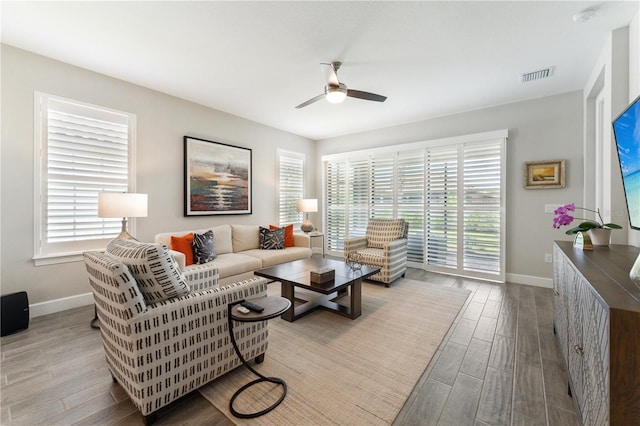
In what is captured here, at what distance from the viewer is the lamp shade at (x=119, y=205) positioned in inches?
104

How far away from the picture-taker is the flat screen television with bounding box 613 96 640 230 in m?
1.51

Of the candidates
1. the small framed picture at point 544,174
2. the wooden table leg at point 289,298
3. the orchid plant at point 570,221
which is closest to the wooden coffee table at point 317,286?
the wooden table leg at point 289,298

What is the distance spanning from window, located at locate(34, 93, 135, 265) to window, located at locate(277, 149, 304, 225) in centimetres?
272

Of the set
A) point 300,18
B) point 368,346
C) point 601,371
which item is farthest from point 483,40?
point 368,346

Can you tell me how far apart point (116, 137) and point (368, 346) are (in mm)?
3835

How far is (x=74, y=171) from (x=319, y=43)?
3.11m

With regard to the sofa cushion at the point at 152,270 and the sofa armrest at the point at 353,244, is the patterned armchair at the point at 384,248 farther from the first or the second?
the sofa cushion at the point at 152,270

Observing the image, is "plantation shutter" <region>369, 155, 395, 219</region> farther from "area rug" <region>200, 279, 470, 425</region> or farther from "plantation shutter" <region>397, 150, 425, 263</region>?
"area rug" <region>200, 279, 470, 425</region>

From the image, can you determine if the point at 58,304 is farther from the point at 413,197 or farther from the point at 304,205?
the point at 413,197

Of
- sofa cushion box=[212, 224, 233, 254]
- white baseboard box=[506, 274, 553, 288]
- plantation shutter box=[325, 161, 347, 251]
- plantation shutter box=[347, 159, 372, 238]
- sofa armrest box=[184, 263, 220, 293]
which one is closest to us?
sofa armrest box=[184, 263, 220, 293]

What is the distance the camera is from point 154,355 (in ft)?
4.81

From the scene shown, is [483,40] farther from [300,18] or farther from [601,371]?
[601,371]

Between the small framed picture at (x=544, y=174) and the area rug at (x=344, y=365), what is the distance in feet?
7.26

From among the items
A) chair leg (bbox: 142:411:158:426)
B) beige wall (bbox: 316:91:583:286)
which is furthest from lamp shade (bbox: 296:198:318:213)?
chair leg (bbox: 142:411:158:426)
